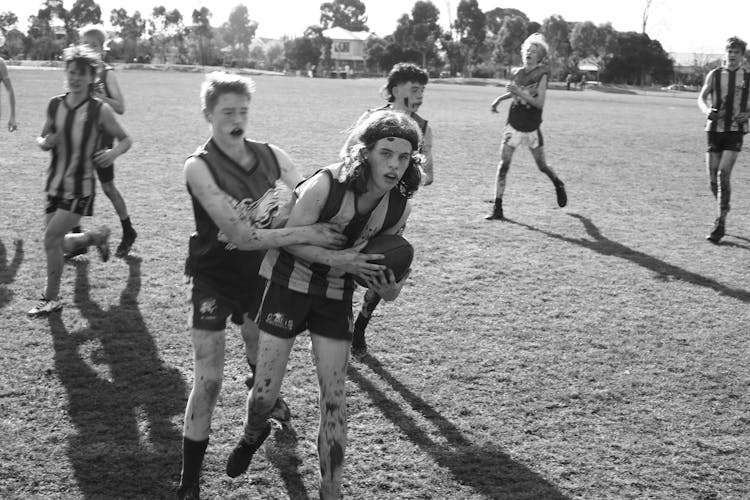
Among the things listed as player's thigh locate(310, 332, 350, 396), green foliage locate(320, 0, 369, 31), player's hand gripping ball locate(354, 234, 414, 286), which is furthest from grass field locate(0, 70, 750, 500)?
green foliage locate(320, 0, 369, 31)

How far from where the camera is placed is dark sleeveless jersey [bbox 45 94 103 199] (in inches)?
242

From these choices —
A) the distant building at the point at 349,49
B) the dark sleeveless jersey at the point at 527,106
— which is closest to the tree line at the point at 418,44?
the distant building at the point at 349,49

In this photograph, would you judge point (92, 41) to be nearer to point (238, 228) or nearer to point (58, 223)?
point (58, 223)

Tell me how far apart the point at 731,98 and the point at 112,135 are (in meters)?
7.80

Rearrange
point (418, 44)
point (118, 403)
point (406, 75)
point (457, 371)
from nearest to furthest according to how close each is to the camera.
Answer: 1. point (118, 403)
2. point (457, 371)
3. point (406, 75)
4. point (418, 44)

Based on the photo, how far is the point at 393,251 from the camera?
3.55 metres

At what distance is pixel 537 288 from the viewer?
7434 mm

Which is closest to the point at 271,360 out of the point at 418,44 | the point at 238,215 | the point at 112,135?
the point at 238,215

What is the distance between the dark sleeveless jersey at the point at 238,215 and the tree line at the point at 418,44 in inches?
3547

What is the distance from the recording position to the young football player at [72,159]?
19.9 feet

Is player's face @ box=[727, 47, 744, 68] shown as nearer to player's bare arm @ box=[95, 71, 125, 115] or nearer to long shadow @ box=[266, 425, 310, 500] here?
player's bare arm @ box=[95, 71, 125, 115]

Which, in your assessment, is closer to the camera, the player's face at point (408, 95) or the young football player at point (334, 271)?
the young football player at point (334, 271)

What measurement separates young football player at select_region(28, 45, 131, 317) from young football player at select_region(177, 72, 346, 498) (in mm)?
2622

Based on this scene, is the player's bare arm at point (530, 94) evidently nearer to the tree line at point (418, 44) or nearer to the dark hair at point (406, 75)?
the dark hair at point (406, 75)
